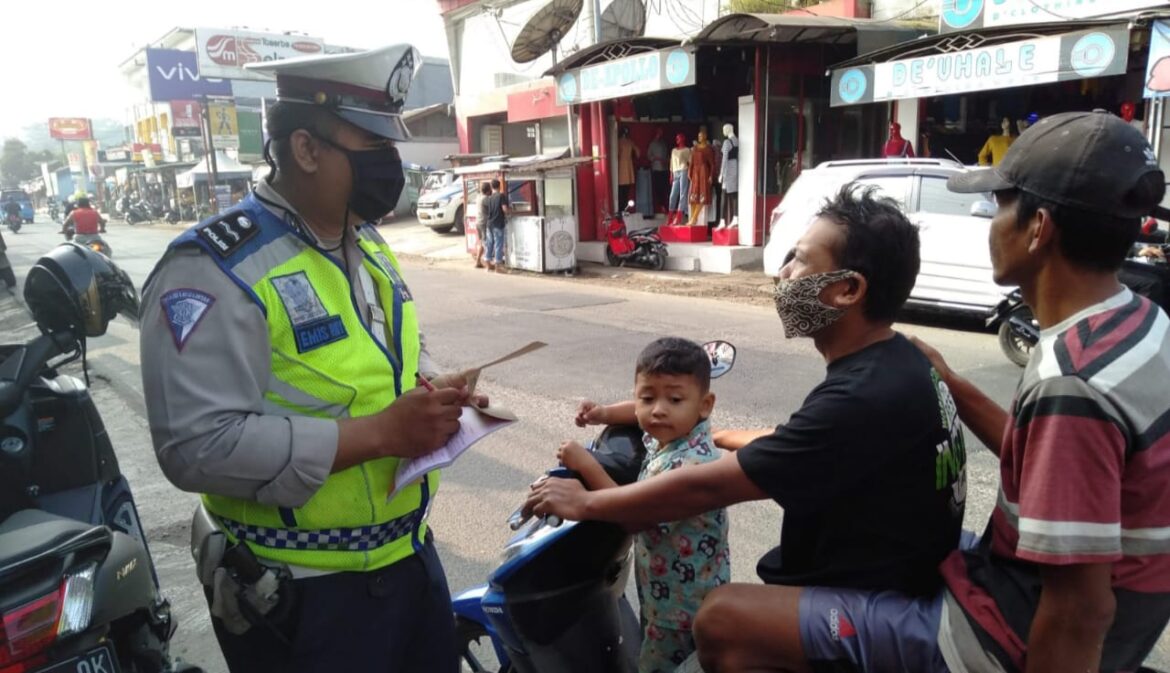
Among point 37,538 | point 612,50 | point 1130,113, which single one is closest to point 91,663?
point 37,538

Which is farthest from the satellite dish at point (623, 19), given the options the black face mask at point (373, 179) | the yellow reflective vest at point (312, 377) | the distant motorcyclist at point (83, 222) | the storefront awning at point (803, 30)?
the yellow reflective vest at point (312, 377)

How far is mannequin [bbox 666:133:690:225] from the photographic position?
16094mm

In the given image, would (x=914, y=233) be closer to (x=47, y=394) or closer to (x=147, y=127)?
(x=47, y=394)

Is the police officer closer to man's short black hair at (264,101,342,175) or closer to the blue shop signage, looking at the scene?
man's short black hair at (264,101,342,175)

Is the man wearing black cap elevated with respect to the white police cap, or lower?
lower

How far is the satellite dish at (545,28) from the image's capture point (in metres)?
16.1

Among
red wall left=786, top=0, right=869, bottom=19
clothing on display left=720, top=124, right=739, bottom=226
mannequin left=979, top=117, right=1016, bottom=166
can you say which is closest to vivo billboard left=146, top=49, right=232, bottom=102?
clothing on display left=720, top=124, right=739, bottom=226

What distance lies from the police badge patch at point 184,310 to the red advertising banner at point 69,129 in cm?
8010

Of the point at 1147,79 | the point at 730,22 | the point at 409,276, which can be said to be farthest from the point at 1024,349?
the point at 409,276

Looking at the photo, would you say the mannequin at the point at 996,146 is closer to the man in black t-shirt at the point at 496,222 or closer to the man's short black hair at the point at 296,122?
the man in black t-shirt at the point at 496,222

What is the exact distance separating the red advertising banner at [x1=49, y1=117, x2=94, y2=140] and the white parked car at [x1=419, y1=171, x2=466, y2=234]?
60.0 metres

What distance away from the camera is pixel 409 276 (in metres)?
15.3

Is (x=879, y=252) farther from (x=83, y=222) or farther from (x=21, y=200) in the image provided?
(x=21, y=200)

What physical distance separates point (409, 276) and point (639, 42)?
19.6ft
